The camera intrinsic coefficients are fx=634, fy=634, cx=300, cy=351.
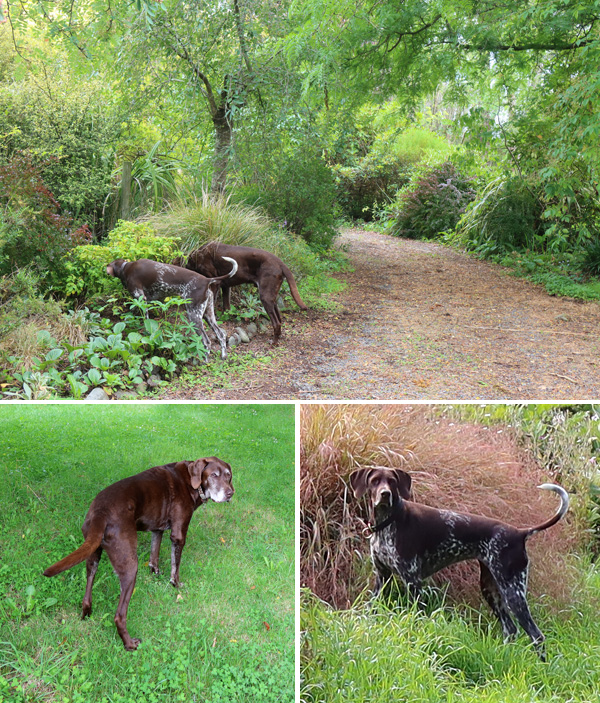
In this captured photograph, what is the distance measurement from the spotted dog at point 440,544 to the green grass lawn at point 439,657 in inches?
3.8

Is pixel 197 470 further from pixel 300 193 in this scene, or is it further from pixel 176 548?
pixel 300 193

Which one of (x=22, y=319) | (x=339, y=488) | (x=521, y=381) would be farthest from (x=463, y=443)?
(x=22, y=319)

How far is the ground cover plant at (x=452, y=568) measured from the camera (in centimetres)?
259

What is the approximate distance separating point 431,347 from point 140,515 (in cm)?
486

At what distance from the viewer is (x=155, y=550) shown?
117 inches

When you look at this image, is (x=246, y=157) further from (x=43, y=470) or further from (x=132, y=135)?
(x=43, y=470)

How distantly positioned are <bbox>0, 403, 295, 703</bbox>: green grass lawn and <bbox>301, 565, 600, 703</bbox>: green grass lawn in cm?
18

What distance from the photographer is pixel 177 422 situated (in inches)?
127

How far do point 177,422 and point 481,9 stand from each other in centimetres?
693

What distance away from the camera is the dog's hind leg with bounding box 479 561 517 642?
275cm

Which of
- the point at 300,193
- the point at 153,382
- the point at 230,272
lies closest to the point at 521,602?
the point at 153,382

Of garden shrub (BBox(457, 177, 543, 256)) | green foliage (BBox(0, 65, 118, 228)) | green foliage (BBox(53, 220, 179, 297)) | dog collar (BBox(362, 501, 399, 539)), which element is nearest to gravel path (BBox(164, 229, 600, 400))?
green foliage (BBox(53, 220, 179, 297))

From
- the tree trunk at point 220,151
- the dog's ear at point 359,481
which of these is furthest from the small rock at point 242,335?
the dog's ear at point 359,481

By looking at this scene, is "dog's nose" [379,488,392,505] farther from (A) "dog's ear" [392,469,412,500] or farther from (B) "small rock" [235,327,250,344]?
(B) "small rock" [235,327,250,344]
